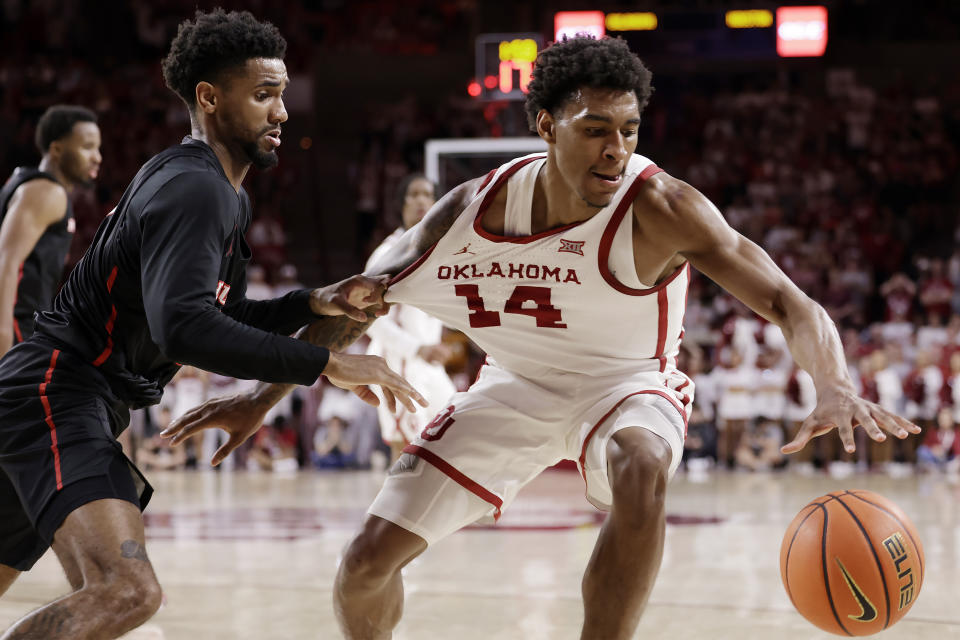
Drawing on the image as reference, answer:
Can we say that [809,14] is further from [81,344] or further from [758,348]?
[81,344]

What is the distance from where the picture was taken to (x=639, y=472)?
2.90 metres

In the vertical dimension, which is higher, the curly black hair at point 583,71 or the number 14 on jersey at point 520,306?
the curly black hair at point 583,71

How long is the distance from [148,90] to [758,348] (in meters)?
10.6

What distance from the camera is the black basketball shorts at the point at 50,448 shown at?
2.58 meters

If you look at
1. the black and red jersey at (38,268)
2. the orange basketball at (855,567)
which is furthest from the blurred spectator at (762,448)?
the black and red jersey at (38,268)

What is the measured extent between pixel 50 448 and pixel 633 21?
10048 millimetres

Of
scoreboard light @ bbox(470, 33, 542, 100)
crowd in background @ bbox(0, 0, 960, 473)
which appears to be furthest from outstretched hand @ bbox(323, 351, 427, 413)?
crowd in background @ bbox(0, 0, 960, 473)

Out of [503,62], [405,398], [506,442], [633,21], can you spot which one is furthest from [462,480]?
[633,21]

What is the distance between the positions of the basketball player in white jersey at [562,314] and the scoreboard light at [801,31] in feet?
28.4

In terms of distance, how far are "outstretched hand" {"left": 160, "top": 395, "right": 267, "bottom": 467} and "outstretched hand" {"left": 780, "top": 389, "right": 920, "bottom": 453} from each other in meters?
1.65

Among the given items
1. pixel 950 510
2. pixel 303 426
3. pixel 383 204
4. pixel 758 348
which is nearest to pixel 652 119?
pixel 383 204

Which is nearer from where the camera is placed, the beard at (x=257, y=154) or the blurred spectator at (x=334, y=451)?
the beard at (x=257, y=154)

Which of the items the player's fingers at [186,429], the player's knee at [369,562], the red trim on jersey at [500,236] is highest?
the red trim on jersey at [500,236]

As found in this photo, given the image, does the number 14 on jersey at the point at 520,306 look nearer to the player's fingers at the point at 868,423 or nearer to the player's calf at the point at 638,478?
the player's calf at the point at 638,478
